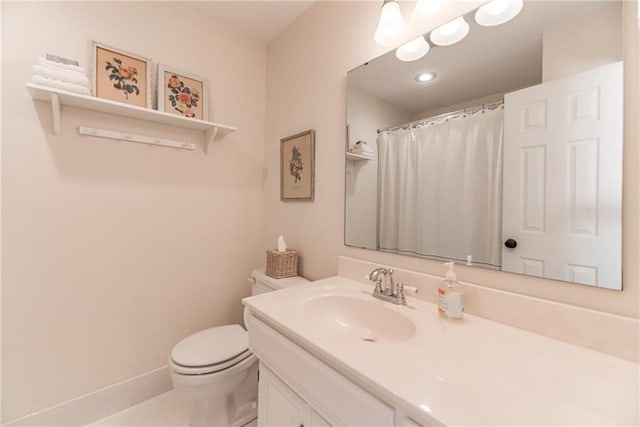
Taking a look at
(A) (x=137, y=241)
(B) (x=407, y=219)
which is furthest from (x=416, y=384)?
(A) (x=137, y=241)

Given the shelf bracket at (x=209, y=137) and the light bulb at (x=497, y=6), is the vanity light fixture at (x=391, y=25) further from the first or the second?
the shelf bracket at (x=209, y=137)

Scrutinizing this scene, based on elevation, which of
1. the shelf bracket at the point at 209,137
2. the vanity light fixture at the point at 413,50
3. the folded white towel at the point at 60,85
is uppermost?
the vanity light fixture at the point at 413,50

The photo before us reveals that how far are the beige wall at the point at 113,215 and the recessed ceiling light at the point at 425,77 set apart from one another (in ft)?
4.14

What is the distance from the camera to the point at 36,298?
125cm

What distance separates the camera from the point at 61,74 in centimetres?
116

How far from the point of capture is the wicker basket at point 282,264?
160cm

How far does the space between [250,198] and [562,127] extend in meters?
1.74

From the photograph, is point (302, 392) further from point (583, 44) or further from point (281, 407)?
point (583, 44)

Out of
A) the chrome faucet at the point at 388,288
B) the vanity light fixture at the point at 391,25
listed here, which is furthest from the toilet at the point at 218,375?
the vanity light fixture at the point at 391,25

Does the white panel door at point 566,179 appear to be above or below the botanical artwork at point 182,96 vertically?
below

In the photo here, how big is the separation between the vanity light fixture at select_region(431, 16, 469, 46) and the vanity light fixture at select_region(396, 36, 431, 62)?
0.13ft

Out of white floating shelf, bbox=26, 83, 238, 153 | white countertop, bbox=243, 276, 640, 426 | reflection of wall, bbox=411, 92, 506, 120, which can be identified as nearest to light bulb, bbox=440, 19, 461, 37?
reflection of wall, bbox=411, 92, 506, 120

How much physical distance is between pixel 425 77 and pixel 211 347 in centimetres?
164

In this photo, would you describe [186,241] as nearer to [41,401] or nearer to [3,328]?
[3,328]
